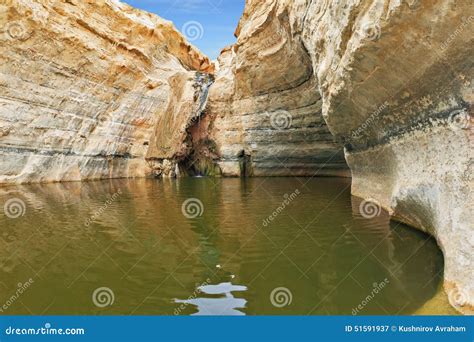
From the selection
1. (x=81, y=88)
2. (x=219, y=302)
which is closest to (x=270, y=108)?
(x=81, y=88)

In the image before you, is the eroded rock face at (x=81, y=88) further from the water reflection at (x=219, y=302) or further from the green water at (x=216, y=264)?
the water reflection at (x=219, y=302)

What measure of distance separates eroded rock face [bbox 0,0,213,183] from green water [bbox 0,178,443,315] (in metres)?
11.9

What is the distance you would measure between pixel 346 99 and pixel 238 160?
16481 millimetres

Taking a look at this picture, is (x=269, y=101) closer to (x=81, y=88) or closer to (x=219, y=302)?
(x=81, y=88)

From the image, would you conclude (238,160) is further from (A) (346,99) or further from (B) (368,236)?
(B) (368,236)

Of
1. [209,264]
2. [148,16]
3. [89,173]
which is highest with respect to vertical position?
[148,16]

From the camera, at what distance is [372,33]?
17.7 ft

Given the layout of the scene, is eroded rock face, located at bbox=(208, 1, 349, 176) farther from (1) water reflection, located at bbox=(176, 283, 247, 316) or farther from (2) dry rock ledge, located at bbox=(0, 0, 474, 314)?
(1) water reflection, located at bbox=(176, 283, 247, 316)

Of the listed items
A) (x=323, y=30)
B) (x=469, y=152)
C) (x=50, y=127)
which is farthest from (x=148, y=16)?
(x=469, y=152)

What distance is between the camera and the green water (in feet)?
12.9

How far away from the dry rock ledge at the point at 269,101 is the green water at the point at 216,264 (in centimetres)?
68

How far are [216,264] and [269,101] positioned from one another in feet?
56.6

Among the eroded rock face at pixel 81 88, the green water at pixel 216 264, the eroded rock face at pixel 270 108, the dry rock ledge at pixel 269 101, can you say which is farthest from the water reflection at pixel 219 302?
the eroded rock face at pixel 81 88

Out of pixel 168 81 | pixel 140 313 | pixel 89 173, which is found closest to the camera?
pixel 140 313
